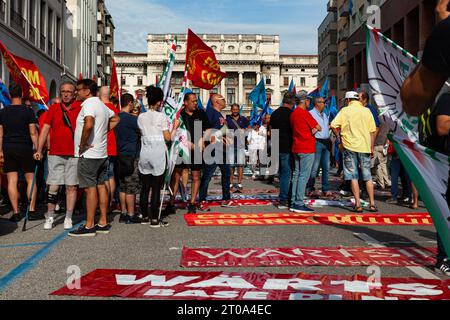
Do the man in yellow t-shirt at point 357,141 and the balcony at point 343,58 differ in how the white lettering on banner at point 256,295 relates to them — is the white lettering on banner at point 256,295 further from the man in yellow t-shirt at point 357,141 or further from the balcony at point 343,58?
the balcony at point 343,58

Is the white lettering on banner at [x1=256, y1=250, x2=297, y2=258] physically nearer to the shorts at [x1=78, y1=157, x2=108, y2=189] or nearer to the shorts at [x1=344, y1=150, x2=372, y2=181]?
the shorts at [x1=78, y1=157, x2=108, y2=189]

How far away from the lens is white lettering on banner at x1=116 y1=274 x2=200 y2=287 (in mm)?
3794

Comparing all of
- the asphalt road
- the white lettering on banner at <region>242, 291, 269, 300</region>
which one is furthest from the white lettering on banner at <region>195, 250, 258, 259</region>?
the white lettering on banner at <region>242, 291, 269, 300</region>

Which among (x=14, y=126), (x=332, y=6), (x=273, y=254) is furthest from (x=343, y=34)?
(x=273, y=254)

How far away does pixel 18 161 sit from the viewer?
7711 mm

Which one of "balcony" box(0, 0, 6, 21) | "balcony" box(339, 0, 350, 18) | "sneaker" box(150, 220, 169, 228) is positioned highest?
"balcony" box(339, 0, 350, 18)

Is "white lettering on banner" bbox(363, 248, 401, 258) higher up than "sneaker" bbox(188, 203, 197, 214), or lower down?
lower down

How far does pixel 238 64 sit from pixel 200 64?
83.8 m

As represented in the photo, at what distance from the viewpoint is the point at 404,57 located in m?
3.55

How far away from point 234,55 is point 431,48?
9219 centimetres

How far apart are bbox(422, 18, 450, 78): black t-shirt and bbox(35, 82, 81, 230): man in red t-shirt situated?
Answer: 221 inches

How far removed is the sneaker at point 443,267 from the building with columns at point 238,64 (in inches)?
3398

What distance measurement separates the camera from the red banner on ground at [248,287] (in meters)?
3.44
